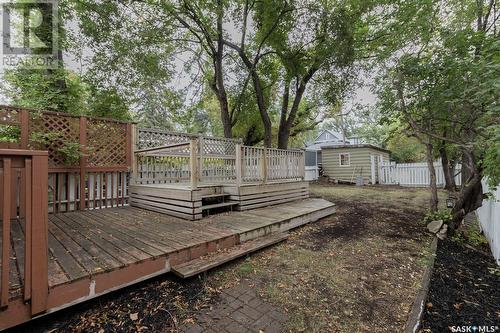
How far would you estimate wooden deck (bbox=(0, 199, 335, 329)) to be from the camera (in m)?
1.91

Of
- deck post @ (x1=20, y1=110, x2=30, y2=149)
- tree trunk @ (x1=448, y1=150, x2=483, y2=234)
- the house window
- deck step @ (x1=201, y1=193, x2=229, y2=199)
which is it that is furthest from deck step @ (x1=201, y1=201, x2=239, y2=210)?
the house window

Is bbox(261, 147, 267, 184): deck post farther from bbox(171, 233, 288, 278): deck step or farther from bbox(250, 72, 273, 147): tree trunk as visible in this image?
bbox(250, 72, 273, 147): tree trunk

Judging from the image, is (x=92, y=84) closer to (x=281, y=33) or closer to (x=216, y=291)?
(x=281, y=33)

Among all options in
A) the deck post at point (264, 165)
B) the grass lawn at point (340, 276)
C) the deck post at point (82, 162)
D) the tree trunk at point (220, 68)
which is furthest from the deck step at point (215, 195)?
the tree trunk at point (220, 68)

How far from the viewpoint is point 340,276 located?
273 centimetres

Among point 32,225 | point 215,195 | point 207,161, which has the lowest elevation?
point 215,195

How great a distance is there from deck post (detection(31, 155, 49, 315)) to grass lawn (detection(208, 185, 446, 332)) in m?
1.41

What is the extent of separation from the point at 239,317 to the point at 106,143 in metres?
4.65

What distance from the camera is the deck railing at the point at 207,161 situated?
17.5ft

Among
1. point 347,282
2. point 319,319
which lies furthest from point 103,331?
point 347,282

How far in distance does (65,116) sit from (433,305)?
6274 millimetres

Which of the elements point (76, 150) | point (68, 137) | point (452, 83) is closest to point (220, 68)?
point (68, 137)

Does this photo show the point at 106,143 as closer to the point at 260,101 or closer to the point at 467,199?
the point at 260,101

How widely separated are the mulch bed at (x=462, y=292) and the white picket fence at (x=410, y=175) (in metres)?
10.8
